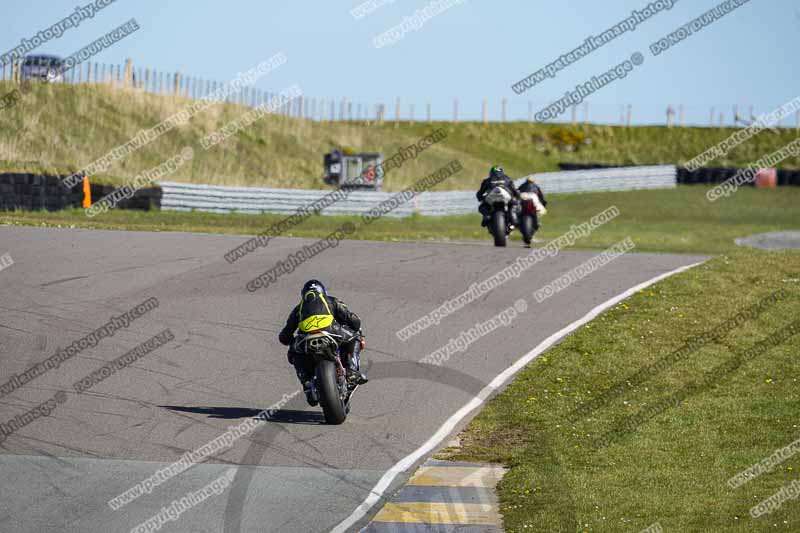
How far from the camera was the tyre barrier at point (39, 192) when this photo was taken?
1073 inches

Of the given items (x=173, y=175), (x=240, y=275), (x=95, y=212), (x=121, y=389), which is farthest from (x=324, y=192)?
(x=121, y=389)

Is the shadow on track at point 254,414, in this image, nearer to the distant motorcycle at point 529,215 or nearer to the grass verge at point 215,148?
the distant motorcycle at point 529,215

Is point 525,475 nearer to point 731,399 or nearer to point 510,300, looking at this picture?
point 731,399

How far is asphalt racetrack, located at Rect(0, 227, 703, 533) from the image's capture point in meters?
9.51

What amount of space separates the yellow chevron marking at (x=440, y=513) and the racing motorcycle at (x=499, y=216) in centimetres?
1369

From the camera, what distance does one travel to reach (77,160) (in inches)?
1454

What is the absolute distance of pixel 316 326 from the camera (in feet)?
37.5

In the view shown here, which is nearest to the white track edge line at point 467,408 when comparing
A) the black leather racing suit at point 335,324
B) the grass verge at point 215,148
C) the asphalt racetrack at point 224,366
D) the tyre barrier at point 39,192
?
the asphalt racetrack at point 224,366

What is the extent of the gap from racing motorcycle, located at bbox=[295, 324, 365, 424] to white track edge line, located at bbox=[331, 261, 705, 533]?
97 centimetres

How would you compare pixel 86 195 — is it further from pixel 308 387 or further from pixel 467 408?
pixel 308 387

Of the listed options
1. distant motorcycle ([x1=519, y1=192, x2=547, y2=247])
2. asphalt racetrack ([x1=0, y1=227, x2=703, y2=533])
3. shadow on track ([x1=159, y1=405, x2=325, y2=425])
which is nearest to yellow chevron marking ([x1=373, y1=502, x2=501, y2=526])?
asphalt racetrack ([x1=0, y1=227, x2=703, y2=533])

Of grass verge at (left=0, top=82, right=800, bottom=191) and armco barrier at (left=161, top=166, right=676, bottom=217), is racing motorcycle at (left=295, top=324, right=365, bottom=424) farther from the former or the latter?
grass verge at (left=0, top=82, right=800, bottom=191)

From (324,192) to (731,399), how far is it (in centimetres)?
2329

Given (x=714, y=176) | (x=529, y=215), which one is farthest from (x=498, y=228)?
(x=714, y=176)
